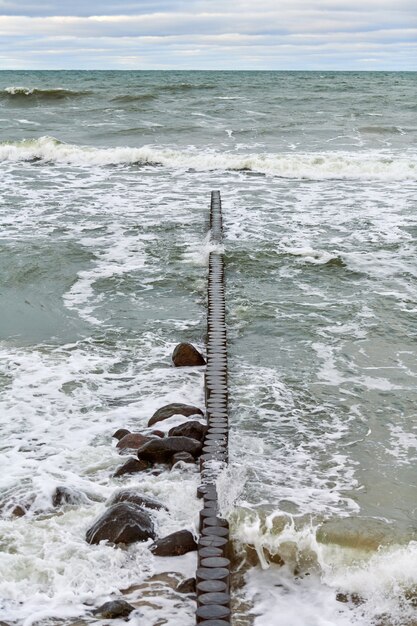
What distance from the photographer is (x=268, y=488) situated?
617 cm

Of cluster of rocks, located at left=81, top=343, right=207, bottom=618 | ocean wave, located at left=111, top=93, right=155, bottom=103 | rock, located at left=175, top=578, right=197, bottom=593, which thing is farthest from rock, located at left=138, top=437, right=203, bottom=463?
ocean wave, located at left=111, top=93, right=155, bottom=103

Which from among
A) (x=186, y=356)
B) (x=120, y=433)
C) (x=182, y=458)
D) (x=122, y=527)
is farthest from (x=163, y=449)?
(x=186, y=356)

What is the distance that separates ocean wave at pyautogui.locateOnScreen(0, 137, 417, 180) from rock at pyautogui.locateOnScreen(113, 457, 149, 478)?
16.4 meters

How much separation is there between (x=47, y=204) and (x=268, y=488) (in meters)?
12.4

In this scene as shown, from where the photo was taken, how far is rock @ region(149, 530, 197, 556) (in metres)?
5.30

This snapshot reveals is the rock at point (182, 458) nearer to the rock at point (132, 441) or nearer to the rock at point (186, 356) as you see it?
the rock at point (132, 441)

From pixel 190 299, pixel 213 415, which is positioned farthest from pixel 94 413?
pixel 190 299

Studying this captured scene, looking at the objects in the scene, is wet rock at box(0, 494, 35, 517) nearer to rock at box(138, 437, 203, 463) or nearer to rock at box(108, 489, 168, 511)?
rock at box(108, 489, 168, 511)

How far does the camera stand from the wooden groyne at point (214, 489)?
4473 mm

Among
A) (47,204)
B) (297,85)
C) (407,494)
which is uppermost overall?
(297,85)

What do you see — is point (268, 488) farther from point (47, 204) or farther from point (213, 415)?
point (47, 204)

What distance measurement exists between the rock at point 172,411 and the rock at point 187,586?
2445 millimetres

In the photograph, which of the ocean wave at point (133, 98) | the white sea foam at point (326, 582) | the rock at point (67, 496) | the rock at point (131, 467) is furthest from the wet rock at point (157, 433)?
the ocean wave at point (133, 98)

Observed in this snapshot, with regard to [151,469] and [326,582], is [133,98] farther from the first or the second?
[326,582]
